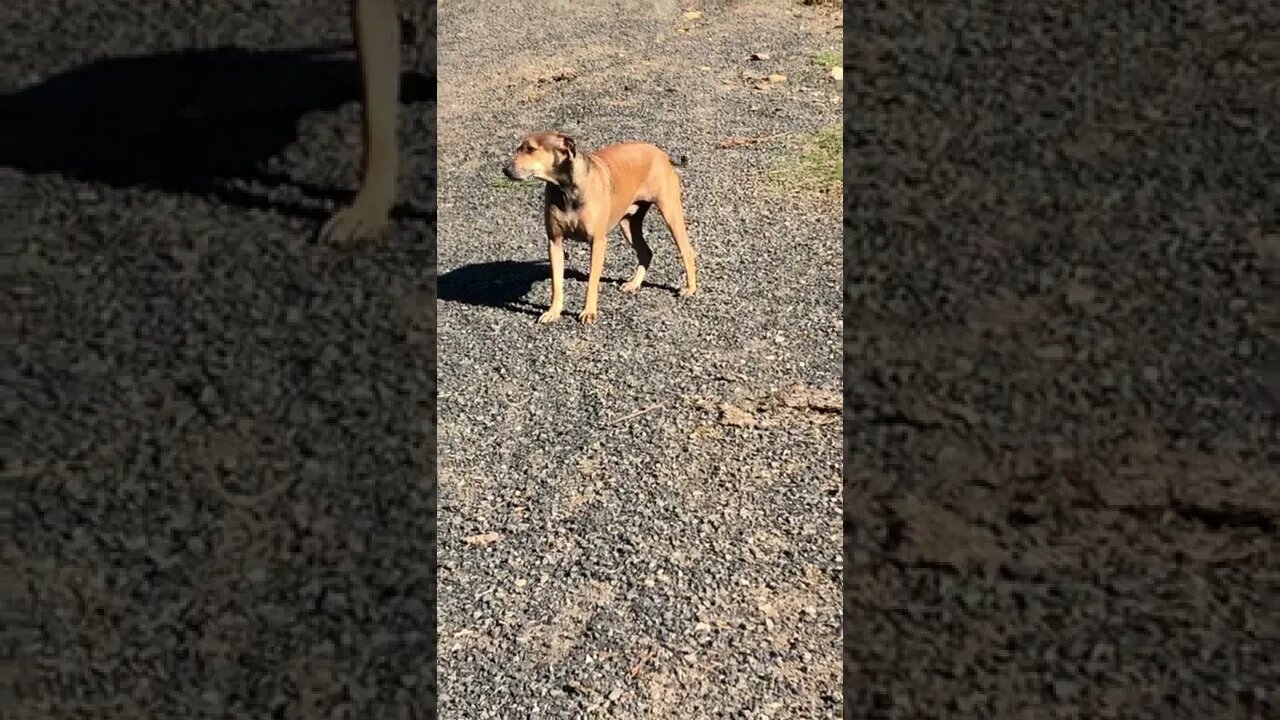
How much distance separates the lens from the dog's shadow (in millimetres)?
5016

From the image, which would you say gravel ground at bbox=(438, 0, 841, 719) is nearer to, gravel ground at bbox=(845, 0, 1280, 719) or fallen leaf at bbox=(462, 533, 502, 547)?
fallen leaf at bbox=(462, 533, 502, 547)

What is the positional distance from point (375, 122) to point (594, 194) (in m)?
0.82

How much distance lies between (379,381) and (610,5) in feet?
21.4

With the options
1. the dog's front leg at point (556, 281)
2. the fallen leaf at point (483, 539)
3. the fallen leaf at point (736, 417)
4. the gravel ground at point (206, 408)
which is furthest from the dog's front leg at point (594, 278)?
the fallen leaf at point (483, 539)

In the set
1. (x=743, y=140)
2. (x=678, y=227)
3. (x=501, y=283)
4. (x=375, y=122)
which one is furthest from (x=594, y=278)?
(x=743, y=140)

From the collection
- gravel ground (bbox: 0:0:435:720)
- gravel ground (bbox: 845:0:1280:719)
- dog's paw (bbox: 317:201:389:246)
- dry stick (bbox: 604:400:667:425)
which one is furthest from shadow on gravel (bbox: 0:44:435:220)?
gravel ground (bbox: 845:0:1280:719)

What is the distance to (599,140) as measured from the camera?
22.1 ft

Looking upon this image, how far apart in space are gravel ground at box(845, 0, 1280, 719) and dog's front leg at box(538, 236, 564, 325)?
3.69 feet

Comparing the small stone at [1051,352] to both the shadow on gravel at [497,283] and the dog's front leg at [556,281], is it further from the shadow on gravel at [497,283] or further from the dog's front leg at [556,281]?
the shadow on gravel at [497,283]

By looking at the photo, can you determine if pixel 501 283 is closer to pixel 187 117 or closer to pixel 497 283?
pixel 497 283

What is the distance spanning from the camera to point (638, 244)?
5.03 m

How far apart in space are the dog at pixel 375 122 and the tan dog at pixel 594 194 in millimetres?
Result: 449

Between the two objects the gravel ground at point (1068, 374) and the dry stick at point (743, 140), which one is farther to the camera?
the dry stick at point (743, 140)

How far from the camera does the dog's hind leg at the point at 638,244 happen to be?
502cm
